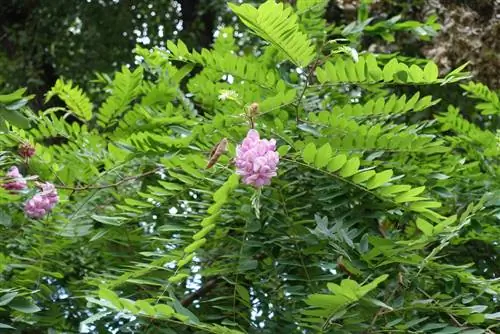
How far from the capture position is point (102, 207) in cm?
124

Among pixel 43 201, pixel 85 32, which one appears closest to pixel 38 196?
pixel 43 201

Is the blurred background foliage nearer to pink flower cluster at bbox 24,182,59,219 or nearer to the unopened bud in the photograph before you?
pink flower cluster at bbox 24,182,59,219

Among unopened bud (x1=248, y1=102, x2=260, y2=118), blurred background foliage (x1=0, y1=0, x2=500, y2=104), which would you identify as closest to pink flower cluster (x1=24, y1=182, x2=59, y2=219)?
unopened bud (x1=248, y1=102, x2=260, y2=118)

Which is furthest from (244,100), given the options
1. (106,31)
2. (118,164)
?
(106,31)

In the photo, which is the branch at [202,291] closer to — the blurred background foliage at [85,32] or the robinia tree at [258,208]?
the robinia tree at [258,208]

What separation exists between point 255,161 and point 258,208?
6 centimetres

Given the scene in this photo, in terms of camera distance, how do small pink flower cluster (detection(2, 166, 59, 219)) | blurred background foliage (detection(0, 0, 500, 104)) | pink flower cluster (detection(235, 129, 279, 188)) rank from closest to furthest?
1. pink flower cluster (detection(235, 129, 279, 188))
2. small pink flower cluster (detection(2, 166, 59, 219))
3. blurred background foliage (detection(0, 0, 500, 104))

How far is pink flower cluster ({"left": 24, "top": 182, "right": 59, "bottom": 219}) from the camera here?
3.70 ft

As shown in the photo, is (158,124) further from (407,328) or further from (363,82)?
(407,328)

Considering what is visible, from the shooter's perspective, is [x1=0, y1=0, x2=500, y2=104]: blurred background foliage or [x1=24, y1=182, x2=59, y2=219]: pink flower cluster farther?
[x1=0, y1=0, x2=500, y2=104]: blurred background foliage

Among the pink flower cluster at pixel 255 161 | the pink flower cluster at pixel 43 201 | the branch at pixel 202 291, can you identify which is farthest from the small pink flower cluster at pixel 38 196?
the pink flower cluster at pixel 255 161

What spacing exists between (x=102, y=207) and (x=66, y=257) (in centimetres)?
9

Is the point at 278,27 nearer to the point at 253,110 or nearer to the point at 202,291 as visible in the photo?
the point at 253,110

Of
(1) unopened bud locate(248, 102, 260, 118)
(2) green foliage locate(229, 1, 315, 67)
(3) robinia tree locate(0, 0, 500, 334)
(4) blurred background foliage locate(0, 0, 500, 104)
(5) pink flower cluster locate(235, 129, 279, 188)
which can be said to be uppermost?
(2) green foliage locate(229, 1, 315, 67)
